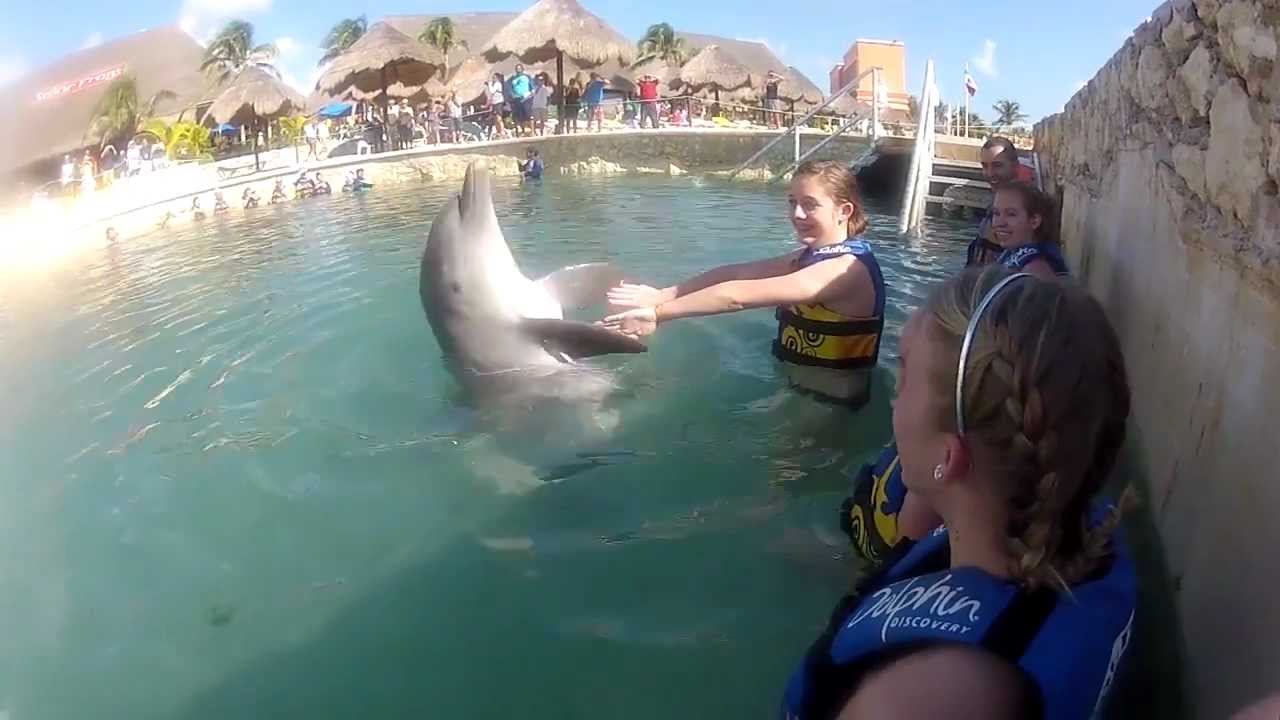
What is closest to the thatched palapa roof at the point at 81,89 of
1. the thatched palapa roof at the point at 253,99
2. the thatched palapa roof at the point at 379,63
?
the thatched palapa roof at the point at 253,99

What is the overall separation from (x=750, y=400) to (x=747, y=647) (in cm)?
192

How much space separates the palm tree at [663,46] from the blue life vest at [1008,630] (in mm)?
39051

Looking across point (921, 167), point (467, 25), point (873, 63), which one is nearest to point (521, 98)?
point (921, 167)

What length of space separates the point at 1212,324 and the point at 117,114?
25.1 metres

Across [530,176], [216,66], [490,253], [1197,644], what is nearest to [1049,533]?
[1197,644]

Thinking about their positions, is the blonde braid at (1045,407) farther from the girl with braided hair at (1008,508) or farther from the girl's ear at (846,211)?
the girl's ear at (846,211)

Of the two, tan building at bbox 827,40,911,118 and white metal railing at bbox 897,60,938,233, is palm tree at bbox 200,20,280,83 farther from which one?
white metal railing at bbox 897,60,938,233

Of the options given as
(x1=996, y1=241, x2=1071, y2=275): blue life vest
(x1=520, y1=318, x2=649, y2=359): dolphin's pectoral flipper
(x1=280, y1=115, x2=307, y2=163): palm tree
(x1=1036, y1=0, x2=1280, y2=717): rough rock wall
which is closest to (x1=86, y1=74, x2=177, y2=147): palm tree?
(x1=280, y1=115, x2=307, y2=163): palm tree

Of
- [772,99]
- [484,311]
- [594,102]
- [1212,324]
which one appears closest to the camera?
[1212,324]

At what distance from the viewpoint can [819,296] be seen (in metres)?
3.57

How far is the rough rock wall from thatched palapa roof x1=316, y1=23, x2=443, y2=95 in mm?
→ 22435

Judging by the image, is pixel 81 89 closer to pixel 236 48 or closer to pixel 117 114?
Result: pixel 117 114

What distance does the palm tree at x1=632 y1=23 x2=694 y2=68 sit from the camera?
40.8 m

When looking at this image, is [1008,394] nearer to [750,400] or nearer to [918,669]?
[918,669]
